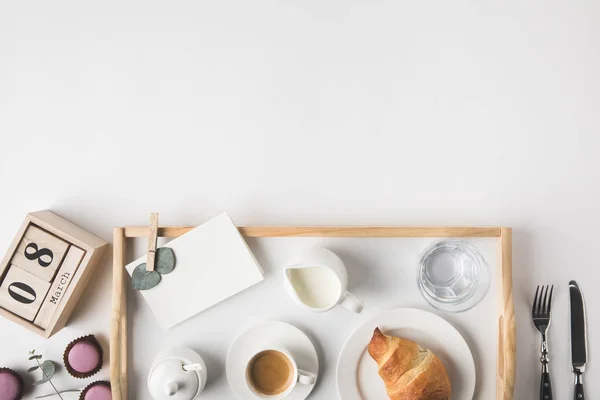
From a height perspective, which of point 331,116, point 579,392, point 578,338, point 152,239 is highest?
point 331,116

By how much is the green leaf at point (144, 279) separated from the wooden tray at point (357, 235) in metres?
0.03

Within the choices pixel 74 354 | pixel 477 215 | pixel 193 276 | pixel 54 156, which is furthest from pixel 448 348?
pixel 54 156

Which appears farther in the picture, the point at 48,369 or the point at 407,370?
the point at 48,369

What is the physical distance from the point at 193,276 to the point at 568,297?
0.79 meters

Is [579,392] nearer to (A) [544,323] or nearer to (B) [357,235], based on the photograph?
(A) [544,323]

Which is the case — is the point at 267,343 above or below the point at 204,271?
below

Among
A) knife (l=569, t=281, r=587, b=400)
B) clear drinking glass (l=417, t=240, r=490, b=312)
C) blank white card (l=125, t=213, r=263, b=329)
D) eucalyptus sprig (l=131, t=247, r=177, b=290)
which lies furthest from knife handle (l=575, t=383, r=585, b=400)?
eucalyptus sprig (l=131, t=247, r=177, b=290)

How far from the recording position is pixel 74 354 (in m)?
1.16

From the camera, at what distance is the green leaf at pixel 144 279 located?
112 cm

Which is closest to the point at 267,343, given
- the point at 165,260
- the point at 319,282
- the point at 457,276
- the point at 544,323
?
the point at 319,282

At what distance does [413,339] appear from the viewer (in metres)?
1.12

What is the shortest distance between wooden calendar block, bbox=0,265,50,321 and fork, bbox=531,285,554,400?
101cm

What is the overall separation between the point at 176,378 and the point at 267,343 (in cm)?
19

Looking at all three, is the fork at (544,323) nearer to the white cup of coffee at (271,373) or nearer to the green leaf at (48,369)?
the white cup of coffee at (271,373)
